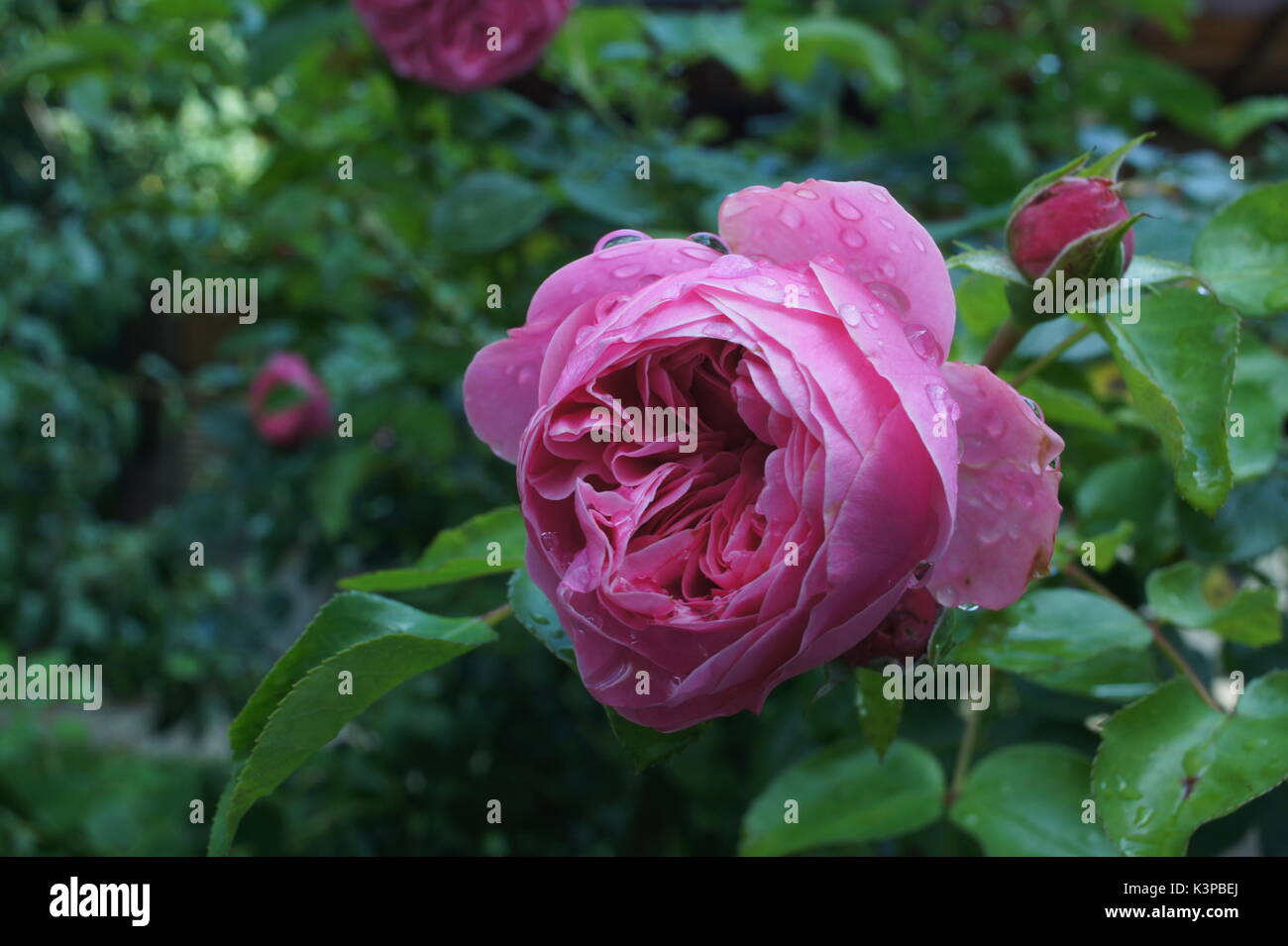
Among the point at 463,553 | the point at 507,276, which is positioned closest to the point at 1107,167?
the point at 463,553

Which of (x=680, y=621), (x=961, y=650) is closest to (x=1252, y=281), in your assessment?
(x=961, y=650)

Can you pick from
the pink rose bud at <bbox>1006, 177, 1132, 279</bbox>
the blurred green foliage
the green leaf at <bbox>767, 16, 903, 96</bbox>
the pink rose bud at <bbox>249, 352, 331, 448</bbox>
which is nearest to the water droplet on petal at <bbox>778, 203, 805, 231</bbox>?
the pink rose bud at <bbox>1006, 177, 1132, 279</bbox>

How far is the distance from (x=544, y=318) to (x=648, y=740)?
18cm

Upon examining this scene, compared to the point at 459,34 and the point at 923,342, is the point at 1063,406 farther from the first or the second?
the point at 459,34

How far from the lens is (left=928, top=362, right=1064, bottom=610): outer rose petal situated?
37cm

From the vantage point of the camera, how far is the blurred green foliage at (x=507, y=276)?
30.5 inches

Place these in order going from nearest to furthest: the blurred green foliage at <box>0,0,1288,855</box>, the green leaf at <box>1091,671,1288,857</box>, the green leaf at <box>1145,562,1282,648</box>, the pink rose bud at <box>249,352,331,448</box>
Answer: the green leaf at <box>1091,671,1288,857</box>
the green leaf at <box>1145,562,1282,648</box>
the blurred green foliage at <box>0,0,1288,855</box>
the pink rose bud at <box>249,352,331,448</box>

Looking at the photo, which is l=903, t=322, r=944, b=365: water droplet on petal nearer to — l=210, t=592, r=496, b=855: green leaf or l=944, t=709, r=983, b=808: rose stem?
l=210, t=592, r=496, b=855: green leaf

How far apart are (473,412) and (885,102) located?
1263 mm

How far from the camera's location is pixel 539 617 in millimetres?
449

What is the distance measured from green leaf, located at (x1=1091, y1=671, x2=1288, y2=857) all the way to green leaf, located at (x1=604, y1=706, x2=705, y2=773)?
195 mm

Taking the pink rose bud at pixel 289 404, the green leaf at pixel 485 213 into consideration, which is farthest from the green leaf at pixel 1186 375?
the pink rose bud at pixel 289 404
